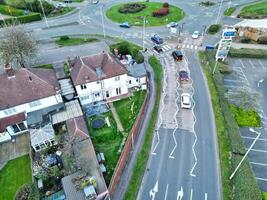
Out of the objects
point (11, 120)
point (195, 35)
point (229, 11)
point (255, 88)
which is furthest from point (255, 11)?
point (11, 120)

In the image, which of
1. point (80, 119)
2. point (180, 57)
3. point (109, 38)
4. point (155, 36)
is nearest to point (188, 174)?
point (80, 119)

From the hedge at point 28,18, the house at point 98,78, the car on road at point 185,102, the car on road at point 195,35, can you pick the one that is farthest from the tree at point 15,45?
the car on road at point 195,35

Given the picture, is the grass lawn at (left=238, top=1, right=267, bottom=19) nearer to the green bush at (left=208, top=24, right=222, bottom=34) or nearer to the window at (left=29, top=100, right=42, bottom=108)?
the green bush at (left=208, top=24, right=222, bottom=34)

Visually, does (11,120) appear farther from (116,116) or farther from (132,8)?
(132,8)

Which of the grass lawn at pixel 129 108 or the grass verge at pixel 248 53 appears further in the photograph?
the grass verge at pixel 248 53

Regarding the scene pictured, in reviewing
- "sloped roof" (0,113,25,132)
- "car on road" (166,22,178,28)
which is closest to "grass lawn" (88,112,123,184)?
"sloped roof" (0,113,25,132)

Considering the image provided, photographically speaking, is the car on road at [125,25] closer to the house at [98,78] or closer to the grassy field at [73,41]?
the grassy field at [73,41]
